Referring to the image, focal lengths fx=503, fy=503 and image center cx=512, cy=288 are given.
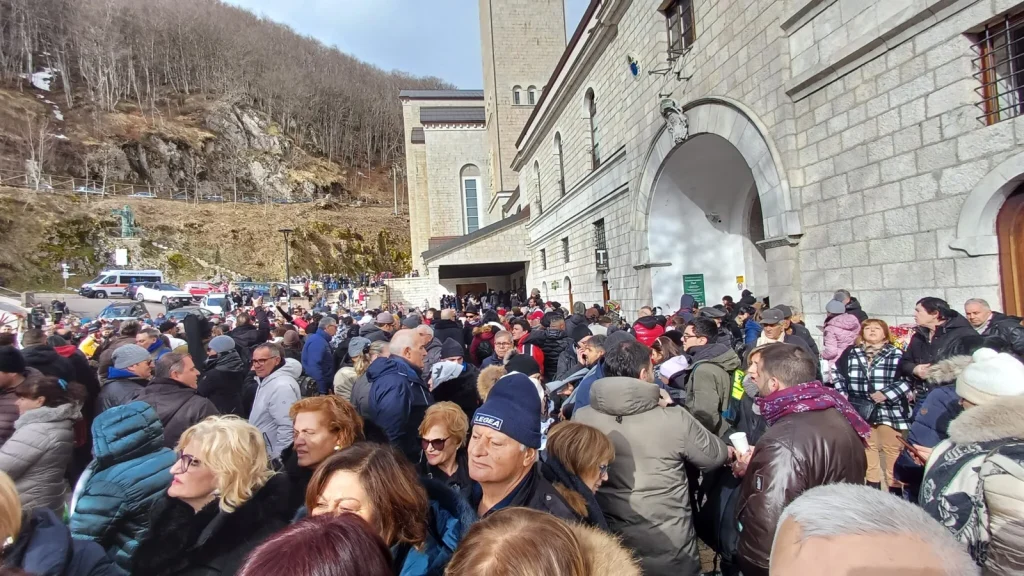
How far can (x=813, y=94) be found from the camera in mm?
7125

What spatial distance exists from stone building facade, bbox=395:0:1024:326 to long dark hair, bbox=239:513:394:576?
633 cm

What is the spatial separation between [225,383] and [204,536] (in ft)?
9.98

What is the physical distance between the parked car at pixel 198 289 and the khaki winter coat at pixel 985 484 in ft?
116

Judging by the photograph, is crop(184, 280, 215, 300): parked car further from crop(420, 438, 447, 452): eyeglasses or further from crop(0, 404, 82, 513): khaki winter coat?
crop(420, 438, 447, 452): eyeglasses

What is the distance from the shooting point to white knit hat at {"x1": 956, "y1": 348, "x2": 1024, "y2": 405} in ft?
7.42

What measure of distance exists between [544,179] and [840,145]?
15553mm

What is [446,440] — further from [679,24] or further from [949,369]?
[679,24]

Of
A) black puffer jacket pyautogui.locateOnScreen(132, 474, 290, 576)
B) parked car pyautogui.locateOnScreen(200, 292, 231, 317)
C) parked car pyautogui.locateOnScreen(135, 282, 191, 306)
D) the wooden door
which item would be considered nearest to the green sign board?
the wooden door

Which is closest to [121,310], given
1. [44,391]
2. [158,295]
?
[158,295]

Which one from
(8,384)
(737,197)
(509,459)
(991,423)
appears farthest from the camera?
(737,197)

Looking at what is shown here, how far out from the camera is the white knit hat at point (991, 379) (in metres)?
2.26

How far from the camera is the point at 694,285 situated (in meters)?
11.7

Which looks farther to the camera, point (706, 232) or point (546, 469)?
point (706, 232)

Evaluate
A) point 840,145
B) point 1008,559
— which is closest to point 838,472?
point 1008,559
